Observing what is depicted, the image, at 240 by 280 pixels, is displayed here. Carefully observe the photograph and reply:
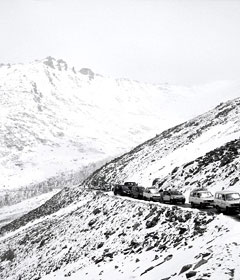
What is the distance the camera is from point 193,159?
178 feet

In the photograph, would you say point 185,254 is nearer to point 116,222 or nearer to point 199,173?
point 116,222

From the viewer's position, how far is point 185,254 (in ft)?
63.2

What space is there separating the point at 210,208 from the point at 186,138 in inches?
1543

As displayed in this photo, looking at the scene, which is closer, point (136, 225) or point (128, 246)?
point (128, 246)

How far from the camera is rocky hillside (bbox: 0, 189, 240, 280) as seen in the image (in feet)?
57.3

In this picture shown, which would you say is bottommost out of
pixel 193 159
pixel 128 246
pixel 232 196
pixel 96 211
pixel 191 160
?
pixel 128 246

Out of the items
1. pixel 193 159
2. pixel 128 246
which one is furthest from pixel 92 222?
pixel 193 159

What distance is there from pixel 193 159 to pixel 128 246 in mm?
29941

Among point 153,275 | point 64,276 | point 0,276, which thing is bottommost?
point 0,276

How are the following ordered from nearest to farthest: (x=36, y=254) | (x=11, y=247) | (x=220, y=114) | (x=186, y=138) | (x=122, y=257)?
(x=122, y=257) < (x=36, y=254) < (x=11, y=247) < (x=186, y=138) < (x=220, y=114)

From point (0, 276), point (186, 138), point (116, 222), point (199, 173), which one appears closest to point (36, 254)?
point (0, 276)

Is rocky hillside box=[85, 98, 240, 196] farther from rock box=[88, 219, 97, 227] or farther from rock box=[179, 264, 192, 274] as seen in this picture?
rock box=[179, 264, 192, 274]

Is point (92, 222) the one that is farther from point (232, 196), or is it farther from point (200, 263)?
point (200, 263)

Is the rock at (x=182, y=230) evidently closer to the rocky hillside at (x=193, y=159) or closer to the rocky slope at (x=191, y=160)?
the rocky slope at (x=191, y=160)
